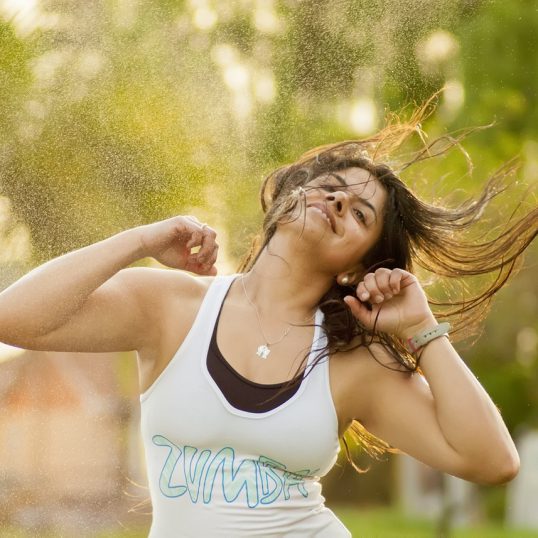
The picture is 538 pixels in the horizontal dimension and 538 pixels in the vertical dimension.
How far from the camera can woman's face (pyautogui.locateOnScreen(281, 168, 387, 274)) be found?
2.54 m

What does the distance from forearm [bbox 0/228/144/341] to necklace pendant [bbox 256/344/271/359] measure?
385 millimetres

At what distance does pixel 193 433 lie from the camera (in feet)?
7.78

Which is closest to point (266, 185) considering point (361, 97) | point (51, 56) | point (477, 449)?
point (477, 449)

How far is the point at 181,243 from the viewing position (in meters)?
2.52

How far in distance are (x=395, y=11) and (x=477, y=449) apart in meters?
5.83

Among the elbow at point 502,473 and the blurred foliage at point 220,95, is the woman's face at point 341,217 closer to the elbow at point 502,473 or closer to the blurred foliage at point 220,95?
the blurred foliage at point 220,95

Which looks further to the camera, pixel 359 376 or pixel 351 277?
pixel 351 277

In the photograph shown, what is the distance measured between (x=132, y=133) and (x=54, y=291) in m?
3.81

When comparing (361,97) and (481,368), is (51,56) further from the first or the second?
(481,368)

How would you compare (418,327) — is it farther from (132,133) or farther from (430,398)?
(132,133)

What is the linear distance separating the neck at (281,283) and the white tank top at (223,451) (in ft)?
0.67

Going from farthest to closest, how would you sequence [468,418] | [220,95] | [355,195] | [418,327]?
[220,95] < [355,195] < [418,327] < [468,418]

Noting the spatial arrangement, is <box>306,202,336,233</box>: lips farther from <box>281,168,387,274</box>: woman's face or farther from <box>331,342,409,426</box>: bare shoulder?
<box>331,342,409,426</box>: bare shoulder

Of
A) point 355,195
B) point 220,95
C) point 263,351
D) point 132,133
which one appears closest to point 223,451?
point 263,351
